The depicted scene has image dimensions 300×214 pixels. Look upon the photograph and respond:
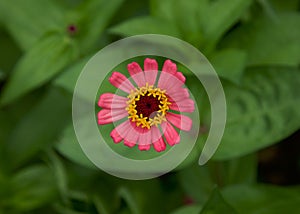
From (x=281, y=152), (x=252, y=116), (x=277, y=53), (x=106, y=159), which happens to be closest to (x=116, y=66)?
(x=106, y=159)

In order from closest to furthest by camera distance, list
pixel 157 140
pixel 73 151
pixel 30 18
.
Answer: pixel 157 140 < pixel 73 151 < pixel 30 18

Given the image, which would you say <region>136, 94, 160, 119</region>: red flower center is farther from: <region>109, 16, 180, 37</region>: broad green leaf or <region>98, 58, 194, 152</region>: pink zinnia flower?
<region>109, 16, 180, 37</region>: broad green leaf

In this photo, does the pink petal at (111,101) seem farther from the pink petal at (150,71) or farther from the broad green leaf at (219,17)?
the broad green leaf at (219,17)

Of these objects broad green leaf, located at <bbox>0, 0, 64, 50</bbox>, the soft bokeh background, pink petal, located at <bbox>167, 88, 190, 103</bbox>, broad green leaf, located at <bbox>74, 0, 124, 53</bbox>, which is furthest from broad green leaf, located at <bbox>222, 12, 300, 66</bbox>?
pink petal, located at <bbox>167, 88, 190, 103</bbox>

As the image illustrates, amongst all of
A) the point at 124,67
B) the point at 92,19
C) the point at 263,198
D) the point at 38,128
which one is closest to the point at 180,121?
the point at 124,67

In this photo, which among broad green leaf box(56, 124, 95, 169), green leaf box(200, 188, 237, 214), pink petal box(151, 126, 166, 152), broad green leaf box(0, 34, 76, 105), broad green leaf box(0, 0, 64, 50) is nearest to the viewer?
pink petal box(151, 126, 166, 152)

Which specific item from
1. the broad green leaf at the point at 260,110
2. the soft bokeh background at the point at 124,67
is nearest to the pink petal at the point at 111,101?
the soft bokeh background at the point at 124,67

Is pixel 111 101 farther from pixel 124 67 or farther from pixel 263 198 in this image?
pixel 263 198
